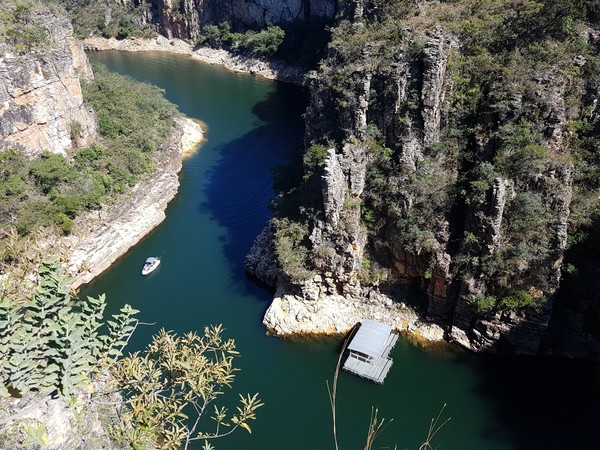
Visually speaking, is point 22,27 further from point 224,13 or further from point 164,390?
point 224,13

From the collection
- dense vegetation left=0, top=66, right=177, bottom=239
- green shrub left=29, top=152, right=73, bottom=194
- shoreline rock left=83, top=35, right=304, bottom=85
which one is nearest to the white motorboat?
dense vegetation left=0, top=66, right=177, bottom=239

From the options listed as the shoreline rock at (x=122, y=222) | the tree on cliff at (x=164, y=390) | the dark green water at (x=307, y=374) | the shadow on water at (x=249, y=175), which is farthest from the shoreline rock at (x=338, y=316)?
the tree on cliff at (x=164, y=390)

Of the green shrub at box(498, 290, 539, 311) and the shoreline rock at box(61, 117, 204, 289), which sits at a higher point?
the green shrub at box(498, 290, 539, 311)

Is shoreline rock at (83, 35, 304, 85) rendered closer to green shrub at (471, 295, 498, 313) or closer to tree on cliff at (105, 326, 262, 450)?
green shrub at (471, 295, 498, 313)

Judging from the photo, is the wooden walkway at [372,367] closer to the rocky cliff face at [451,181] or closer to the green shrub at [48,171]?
the rocky cliff face at [451,181]

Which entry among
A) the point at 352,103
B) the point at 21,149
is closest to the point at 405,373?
the point at 352,103

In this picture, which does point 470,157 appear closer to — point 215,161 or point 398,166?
point 398,166

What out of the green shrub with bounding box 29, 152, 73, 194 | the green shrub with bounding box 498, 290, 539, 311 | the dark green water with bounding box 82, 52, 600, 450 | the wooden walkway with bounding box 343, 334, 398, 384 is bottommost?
the dark green water with bounding box 82, 52, 600, 450
